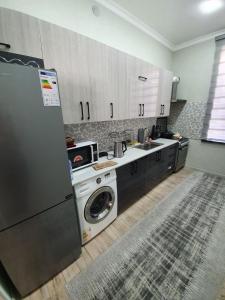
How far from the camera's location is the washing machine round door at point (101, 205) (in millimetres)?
1594

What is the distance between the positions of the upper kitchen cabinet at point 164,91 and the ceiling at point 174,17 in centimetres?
71

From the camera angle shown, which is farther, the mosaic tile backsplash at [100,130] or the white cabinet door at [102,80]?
the mosaic tile backsplash at [100,130]

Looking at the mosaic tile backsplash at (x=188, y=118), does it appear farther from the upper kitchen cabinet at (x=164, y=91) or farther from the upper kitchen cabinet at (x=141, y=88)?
the upper kitchen cabinet at (x=141, y=88)

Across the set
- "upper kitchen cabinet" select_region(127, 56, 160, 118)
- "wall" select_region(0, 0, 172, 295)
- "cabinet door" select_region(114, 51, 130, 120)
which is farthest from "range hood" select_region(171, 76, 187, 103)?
"cabinet door" select_region(114, 51, 130, 120)

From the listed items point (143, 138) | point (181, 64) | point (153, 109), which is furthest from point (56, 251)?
point (181, 64)

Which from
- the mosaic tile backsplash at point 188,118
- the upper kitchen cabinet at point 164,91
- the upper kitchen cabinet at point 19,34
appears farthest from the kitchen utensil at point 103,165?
the mosaic tile backsplash at point 188,118

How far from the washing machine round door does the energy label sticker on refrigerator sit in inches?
40.9

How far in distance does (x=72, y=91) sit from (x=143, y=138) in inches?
70.3

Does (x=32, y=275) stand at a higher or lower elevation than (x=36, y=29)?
lower

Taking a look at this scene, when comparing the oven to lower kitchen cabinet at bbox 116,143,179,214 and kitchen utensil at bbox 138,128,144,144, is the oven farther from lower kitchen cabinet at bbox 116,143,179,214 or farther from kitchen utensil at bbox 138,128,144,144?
kitchen utensil at bbox 138,128,144,144

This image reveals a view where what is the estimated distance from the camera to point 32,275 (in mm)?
1139

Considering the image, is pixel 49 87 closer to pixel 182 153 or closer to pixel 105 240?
pixel 105 240

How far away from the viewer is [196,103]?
304 cm

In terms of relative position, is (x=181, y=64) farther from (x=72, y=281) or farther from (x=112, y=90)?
(x=72, y=281)
